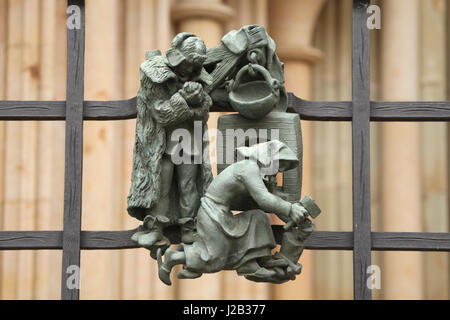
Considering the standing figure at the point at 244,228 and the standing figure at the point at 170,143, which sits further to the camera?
the standing figure at the point at 170,143

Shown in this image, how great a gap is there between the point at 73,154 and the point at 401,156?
7.95ft

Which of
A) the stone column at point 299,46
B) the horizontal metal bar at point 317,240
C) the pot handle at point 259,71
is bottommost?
the horizontal metal bar at point 317,240

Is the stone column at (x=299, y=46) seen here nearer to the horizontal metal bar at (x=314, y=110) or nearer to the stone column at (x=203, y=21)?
the stone column at (x=203, y=21)

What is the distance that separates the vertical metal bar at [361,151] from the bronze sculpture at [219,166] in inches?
13.5

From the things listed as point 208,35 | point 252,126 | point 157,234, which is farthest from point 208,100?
point 208,35

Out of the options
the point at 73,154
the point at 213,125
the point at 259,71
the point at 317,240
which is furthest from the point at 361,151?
the point at 213,125

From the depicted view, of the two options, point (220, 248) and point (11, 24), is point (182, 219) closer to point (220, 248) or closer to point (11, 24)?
point (220, 248)

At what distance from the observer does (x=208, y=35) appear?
22.1 feet

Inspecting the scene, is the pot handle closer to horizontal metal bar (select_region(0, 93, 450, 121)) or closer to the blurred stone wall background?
Answer: horizontal metal bar (select_region(0, 93, 450, 121))

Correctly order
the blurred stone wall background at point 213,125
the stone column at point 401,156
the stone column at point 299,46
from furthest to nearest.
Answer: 1. the stone column at point 299,46
2. the stone column at point 401,156
3. the blurred stone wall background at point 213,125

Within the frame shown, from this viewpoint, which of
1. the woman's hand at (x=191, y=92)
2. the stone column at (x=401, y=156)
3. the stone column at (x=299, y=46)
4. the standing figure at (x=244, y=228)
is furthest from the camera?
the stone column at (x=299, y=46)

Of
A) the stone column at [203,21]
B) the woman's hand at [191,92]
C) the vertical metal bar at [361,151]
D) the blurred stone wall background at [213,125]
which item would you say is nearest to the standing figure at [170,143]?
the woman's hand at [191,92]

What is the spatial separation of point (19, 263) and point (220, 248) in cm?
208

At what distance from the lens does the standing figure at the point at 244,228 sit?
15.9ft
